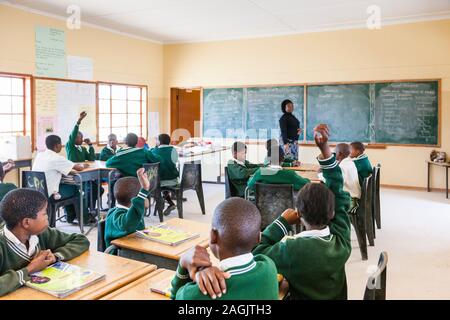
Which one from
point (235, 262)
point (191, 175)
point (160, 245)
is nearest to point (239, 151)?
point (191, 175)

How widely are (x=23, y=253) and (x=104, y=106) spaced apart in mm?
6546

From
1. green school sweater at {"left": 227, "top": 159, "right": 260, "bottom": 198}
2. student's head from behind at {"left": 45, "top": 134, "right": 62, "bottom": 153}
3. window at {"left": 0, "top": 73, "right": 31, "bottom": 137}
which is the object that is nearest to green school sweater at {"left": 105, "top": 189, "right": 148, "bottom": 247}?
green school sweater at {"left": 227, "top": 159, "right": 260, "bottom": 198}

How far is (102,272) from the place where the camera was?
66.1 inches

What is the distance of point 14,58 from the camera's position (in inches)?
237

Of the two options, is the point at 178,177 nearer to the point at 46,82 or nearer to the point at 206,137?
the point at 46,82

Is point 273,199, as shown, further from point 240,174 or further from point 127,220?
point 127,220

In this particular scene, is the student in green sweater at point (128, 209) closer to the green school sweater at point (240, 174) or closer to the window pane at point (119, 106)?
the green school sweater at point (240, 174)

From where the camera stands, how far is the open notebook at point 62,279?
4.84 feet

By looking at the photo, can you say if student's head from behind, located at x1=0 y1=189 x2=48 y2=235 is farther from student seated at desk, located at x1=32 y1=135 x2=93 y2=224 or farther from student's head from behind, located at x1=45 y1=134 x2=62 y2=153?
student's head from behind, located at x1=45 y1=134 x2=62 y2=153

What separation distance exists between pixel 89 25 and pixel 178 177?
369 centimetres

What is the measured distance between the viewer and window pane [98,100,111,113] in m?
7.77

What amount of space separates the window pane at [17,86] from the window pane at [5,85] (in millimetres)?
60
